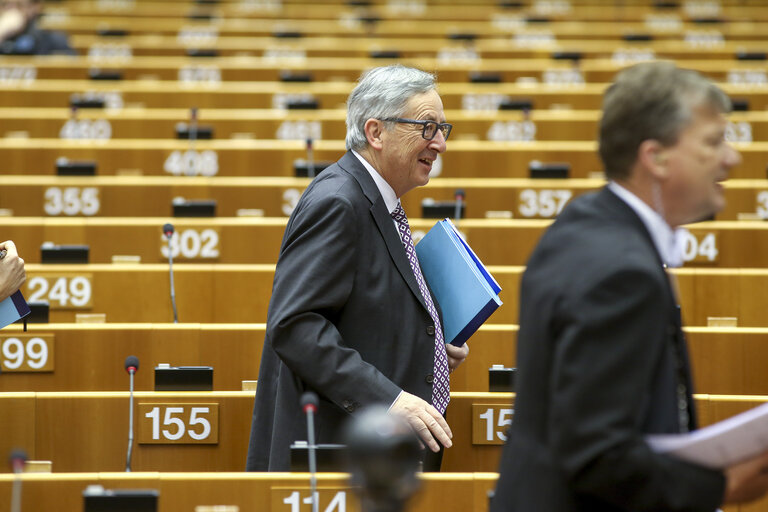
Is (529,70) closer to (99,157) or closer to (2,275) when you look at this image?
(99,157)

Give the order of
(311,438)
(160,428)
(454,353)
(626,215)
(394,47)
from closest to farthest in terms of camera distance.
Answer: (626,215) → (311,438) → (454,353) → (160,428) → (394,47)

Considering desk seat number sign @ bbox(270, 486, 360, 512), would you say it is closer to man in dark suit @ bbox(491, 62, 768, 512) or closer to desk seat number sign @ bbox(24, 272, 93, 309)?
man in dark suit @ bbox(491, 62, 768, 512)

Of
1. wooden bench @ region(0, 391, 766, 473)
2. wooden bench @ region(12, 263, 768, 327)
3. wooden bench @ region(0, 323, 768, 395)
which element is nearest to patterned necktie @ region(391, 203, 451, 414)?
wooden bench @ region(0, 391, 766, 473)

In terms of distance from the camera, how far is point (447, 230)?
6.28 ft

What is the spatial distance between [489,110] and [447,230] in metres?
3.18

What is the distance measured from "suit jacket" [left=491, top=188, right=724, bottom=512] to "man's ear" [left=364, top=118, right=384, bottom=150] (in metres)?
0.80

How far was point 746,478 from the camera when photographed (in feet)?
3.35

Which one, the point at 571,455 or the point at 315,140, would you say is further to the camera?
the point at 315,140

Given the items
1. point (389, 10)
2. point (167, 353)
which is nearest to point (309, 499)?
point (167, 353)

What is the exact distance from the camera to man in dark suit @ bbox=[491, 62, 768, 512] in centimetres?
95

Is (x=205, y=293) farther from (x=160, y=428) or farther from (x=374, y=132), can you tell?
(x=374, y=132)

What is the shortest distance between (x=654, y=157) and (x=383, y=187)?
0.83m

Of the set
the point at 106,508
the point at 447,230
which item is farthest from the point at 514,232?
the point at 106,508

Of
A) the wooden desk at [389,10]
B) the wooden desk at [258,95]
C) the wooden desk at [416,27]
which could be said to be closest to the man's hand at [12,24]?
the wooden desk at [258,95]
